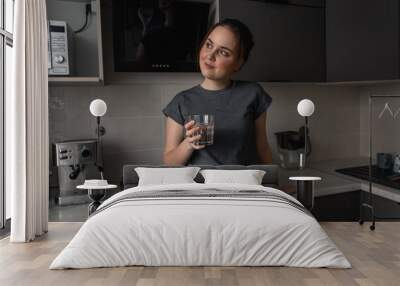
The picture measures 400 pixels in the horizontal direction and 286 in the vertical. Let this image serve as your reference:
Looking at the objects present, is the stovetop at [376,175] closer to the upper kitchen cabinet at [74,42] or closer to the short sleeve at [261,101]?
the short sleeve at [261,101]

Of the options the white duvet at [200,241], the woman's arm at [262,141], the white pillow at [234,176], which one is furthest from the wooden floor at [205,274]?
the woman's arm at [262,141]

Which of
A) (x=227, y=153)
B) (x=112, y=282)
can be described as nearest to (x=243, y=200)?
(x=112, y=282)

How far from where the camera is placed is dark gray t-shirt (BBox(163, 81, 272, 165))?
4457 mm

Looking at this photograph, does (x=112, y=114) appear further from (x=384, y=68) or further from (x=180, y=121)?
(x=384, y=68)

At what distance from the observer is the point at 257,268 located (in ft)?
10.1

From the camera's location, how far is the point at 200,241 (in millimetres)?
3027

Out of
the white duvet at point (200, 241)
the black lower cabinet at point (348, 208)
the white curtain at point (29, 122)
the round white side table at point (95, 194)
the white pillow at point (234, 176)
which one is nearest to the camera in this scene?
the white duvet at point (200, 241)

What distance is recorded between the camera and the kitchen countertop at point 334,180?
4160 millimetres

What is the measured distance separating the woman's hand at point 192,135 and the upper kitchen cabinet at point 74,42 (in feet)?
2.74

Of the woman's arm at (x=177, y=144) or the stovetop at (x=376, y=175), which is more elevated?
the woman's arm at (x=177, y=144)

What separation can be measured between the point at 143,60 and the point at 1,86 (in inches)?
46.4

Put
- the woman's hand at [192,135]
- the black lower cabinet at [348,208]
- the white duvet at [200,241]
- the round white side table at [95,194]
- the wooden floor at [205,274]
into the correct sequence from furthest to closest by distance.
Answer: the woman's hand at [192,135]
the black lower cabinet at [348,208]
the round white side table at [95,194]
the white duvet at [200,241]
the wooden floor at [205,274]

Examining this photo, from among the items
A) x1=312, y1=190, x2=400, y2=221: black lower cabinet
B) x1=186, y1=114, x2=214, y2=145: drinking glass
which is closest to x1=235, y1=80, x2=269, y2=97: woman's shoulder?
x1=186, y1=114, x2=214, y2=145: drinking glass

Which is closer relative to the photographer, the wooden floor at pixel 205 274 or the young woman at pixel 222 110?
the wooden floor at pixel 205 274
